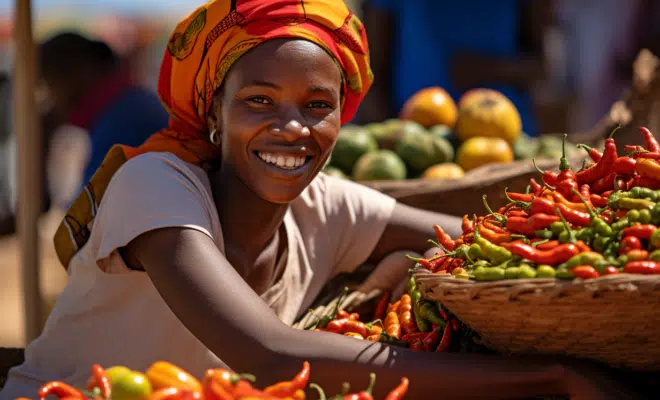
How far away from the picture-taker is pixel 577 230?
1.83 meters

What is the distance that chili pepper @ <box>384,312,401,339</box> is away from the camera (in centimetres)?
234

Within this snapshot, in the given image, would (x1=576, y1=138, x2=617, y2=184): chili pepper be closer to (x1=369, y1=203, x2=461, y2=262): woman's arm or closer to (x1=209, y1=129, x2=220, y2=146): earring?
(x1=369, y1=203, x2=461, y2=262): woman's arm

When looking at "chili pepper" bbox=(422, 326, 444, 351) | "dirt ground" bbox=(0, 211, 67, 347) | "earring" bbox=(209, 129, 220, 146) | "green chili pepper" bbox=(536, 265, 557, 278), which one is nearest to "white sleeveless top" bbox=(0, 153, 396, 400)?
"earring" bbox=(209, 129, 220, 146)

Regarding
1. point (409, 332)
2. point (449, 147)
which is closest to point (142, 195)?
point (409, 332)

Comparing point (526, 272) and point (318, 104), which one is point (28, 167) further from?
point (526, 272)

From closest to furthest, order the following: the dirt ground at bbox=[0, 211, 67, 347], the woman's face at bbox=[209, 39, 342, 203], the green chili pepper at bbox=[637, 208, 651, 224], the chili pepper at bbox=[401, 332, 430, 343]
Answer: the green chili pepper at bbox=[637, 208, 651, 224] < the chili pepper at bbox=[401, 332, 430, 343] < the woman's face at bbox=[209, 39, 342, 203] < the dirt ground at bbox=[0, 211, 67, 347]

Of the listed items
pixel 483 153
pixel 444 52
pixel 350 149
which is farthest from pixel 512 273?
pixel 444 52

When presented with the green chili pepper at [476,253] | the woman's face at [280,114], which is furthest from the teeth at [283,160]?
the green chili pepper at [476,253]

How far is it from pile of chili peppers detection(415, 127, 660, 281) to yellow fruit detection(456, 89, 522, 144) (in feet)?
6.16

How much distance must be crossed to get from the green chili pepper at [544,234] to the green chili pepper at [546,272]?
162 mm

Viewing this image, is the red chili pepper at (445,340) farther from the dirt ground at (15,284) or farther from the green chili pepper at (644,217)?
the dirt ground at (15,284)

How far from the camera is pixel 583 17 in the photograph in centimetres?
692

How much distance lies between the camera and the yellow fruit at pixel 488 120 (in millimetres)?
4039

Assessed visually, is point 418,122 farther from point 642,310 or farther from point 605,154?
point 642,310
